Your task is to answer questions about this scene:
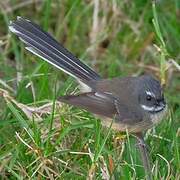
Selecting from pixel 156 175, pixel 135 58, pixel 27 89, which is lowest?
pixel 135 58

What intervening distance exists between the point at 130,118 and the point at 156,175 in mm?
423

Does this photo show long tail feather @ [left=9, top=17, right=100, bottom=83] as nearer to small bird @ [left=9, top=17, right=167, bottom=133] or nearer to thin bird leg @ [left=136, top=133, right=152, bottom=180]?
small bird @ [left=9, top=17, right=167, bottom=133]

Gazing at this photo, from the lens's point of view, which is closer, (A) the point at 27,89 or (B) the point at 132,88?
(B) the point at 132,88

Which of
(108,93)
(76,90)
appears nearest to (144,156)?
(108,93)

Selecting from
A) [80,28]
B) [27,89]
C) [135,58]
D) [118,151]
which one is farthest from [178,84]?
[118,151]

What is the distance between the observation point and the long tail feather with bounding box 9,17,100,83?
4.71 meters

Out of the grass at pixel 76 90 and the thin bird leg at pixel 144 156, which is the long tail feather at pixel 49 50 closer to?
the grass at pixel 76 90

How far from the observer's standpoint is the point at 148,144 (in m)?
4.60

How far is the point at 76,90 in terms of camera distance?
494cm

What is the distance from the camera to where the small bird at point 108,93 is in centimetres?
439

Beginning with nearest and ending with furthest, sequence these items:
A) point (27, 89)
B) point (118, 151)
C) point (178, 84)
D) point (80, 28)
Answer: point (118, 151), point (27, 89), point (178, 84), point (80, 28)

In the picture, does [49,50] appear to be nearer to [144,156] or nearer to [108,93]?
[108,93]

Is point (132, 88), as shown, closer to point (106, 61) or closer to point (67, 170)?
point (67, 170)

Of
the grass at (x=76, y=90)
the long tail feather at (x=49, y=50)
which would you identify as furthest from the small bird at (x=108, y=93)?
the grass at (x=76, y=90)
